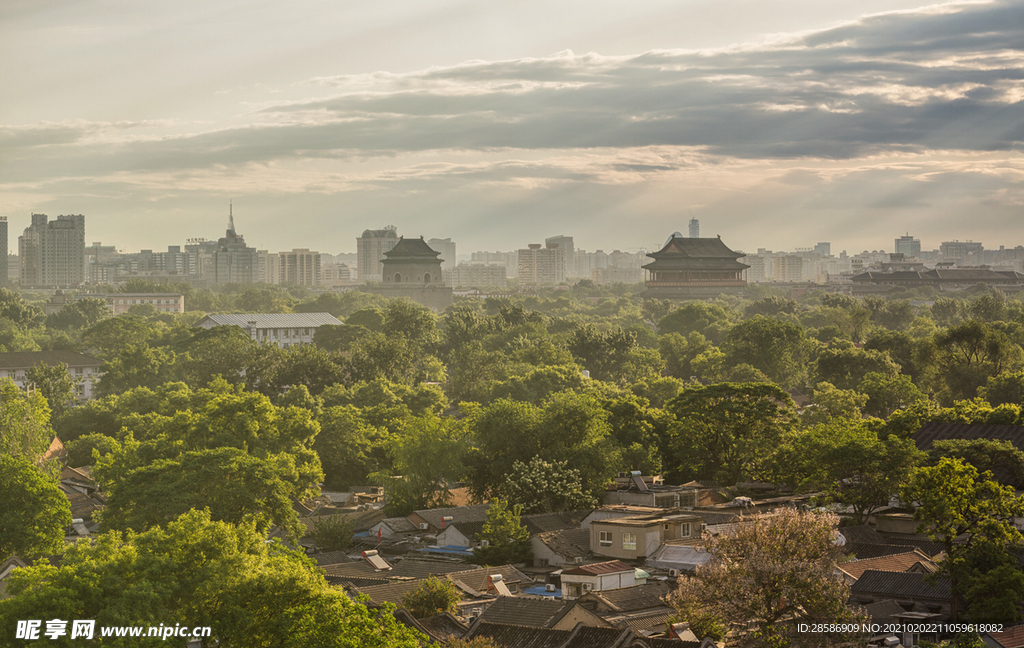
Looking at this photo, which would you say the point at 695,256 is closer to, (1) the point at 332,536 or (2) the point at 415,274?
(2) the point at 415,274

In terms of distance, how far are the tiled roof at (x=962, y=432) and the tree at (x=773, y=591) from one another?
1675 centimetres

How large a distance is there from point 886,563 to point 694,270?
102 m

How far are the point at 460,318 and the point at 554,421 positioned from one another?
40.8 meters

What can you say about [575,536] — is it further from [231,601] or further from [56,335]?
[56,335]

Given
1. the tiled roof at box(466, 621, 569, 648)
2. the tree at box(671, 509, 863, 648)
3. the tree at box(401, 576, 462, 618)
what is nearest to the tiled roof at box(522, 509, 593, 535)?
the tree at box(401, 576, 462, 618)

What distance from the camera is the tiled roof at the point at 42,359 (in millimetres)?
71812

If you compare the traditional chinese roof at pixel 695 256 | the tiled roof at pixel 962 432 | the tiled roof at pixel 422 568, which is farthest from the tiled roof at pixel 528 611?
the traditional chinese roof at pixel 695 256

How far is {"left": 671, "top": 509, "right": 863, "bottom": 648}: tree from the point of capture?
2006 centimetres

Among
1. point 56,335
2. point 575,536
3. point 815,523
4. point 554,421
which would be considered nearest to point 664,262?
point 56,335

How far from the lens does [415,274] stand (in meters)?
139

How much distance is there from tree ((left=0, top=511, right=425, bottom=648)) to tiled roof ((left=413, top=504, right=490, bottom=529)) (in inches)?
437

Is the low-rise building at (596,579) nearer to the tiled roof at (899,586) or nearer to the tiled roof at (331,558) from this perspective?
the tiled roof at (899,586)

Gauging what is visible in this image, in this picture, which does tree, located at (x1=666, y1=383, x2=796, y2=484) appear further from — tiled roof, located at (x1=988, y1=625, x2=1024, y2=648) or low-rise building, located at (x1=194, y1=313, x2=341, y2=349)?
low-rise building, located at (x1=194, y1=313, x2=341, y2=349)

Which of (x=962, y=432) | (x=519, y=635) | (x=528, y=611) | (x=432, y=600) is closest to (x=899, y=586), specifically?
(x=528, y=611)
